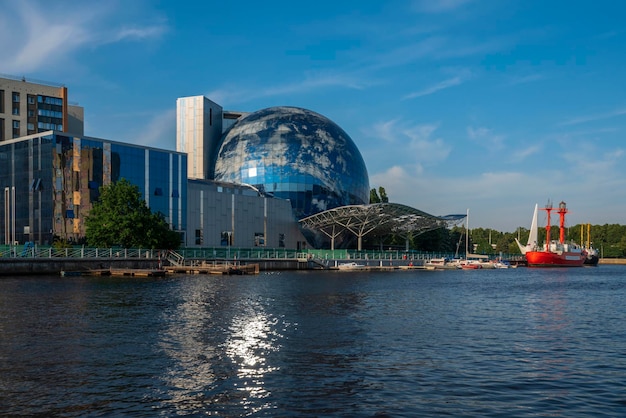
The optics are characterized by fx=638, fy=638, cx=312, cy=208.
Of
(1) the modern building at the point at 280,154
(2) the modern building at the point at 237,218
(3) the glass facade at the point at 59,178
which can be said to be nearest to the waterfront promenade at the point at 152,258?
(2) the modern building at the point at 237,218

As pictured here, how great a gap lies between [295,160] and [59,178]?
51.6m

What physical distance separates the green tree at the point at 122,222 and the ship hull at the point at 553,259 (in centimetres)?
10432

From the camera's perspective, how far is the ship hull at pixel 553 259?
6191 inches

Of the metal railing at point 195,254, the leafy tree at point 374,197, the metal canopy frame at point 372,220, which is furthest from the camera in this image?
the leafy tree at point 374,197

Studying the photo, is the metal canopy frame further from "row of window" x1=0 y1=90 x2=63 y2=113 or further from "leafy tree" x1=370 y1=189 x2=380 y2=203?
"row of window" x1=0 y1=90 x2=63 y2=113

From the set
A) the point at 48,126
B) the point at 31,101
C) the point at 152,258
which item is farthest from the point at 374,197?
the point at 152,258

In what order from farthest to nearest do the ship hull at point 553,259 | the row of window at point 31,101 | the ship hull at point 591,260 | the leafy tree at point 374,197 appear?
the ship hull at point 591,260 → the leafy tree at point 374,197 → the ship hull at point 553,259 → the row of window at point 31,101

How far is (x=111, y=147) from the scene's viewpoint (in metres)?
92.2

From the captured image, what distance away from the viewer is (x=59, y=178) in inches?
3462

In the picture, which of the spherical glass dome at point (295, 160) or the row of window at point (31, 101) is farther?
the row of window at point (31, 101)

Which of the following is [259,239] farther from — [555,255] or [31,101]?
[555,255]

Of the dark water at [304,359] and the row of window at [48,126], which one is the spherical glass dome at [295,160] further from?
the dark water at [304,359]

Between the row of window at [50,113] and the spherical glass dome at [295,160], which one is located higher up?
the row of window at [50,113]

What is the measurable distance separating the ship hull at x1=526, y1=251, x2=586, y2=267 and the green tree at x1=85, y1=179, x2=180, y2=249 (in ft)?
342
